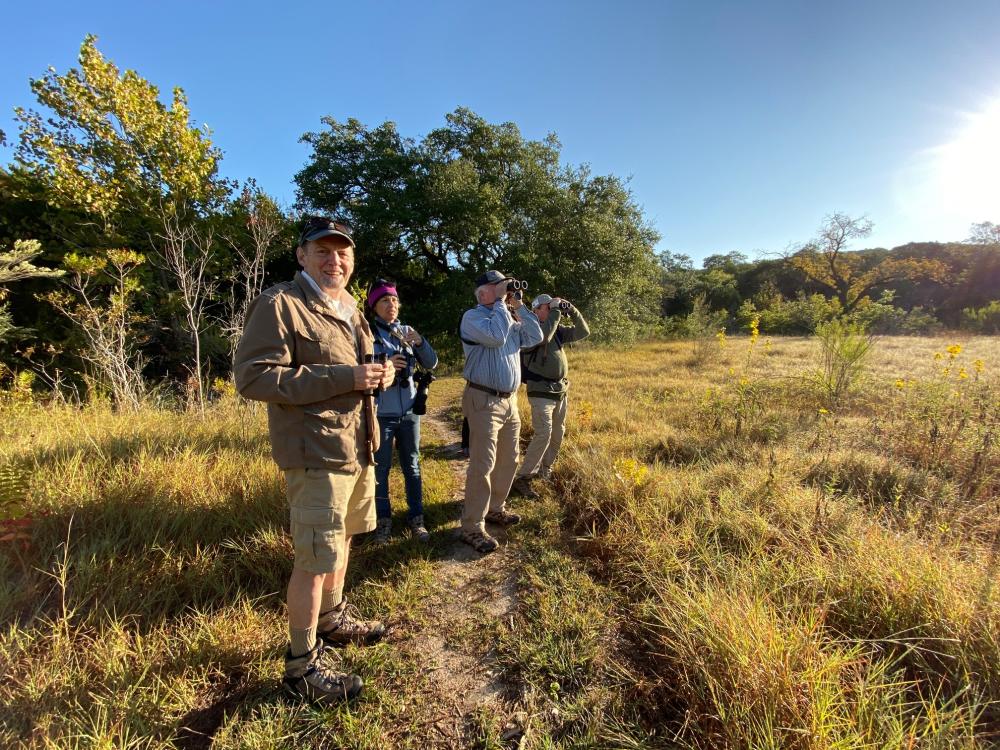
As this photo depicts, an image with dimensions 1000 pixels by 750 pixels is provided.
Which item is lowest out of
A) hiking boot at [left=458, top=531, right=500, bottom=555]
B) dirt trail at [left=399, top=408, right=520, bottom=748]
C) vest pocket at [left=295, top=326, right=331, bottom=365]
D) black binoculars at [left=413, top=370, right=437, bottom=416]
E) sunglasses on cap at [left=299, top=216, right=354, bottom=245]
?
dirt trail at [left=399, top=408, right=520, bottom=748]

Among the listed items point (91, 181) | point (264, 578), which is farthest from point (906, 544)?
point (91, 181)

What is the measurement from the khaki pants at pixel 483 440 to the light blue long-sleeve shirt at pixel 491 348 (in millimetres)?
125

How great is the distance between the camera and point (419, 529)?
297 centimetres

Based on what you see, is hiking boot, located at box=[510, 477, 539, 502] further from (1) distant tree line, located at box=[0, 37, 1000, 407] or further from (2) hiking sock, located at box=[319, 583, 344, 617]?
(1) distant tree line, located at box=[0, 37, 1000, 407]

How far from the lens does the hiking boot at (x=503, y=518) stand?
3148 millimetres

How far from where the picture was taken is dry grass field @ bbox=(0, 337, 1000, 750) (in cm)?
148

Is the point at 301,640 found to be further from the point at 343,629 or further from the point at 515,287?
the point at 515,287

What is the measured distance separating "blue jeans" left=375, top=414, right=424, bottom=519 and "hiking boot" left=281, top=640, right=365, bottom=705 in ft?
4.37

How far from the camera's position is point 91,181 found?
6.70 meters

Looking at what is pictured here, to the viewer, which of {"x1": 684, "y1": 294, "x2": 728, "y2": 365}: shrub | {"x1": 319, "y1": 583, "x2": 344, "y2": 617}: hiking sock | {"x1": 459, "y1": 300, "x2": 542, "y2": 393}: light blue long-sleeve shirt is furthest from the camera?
{"x1": 684, "y1": 294, "x2": 728, "y2": 365}: shrub

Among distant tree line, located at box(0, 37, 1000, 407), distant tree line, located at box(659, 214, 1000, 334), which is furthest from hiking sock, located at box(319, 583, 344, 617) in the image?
Answer: distant tree line, located at box(659, 214, 1000, 334)

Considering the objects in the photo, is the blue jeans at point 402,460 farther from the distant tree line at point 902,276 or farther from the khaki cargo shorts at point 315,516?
the distant tree line at point 902,276

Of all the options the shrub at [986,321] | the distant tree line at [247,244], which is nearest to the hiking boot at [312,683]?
the distant tree line at [247,244]

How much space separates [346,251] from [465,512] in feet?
6.76
